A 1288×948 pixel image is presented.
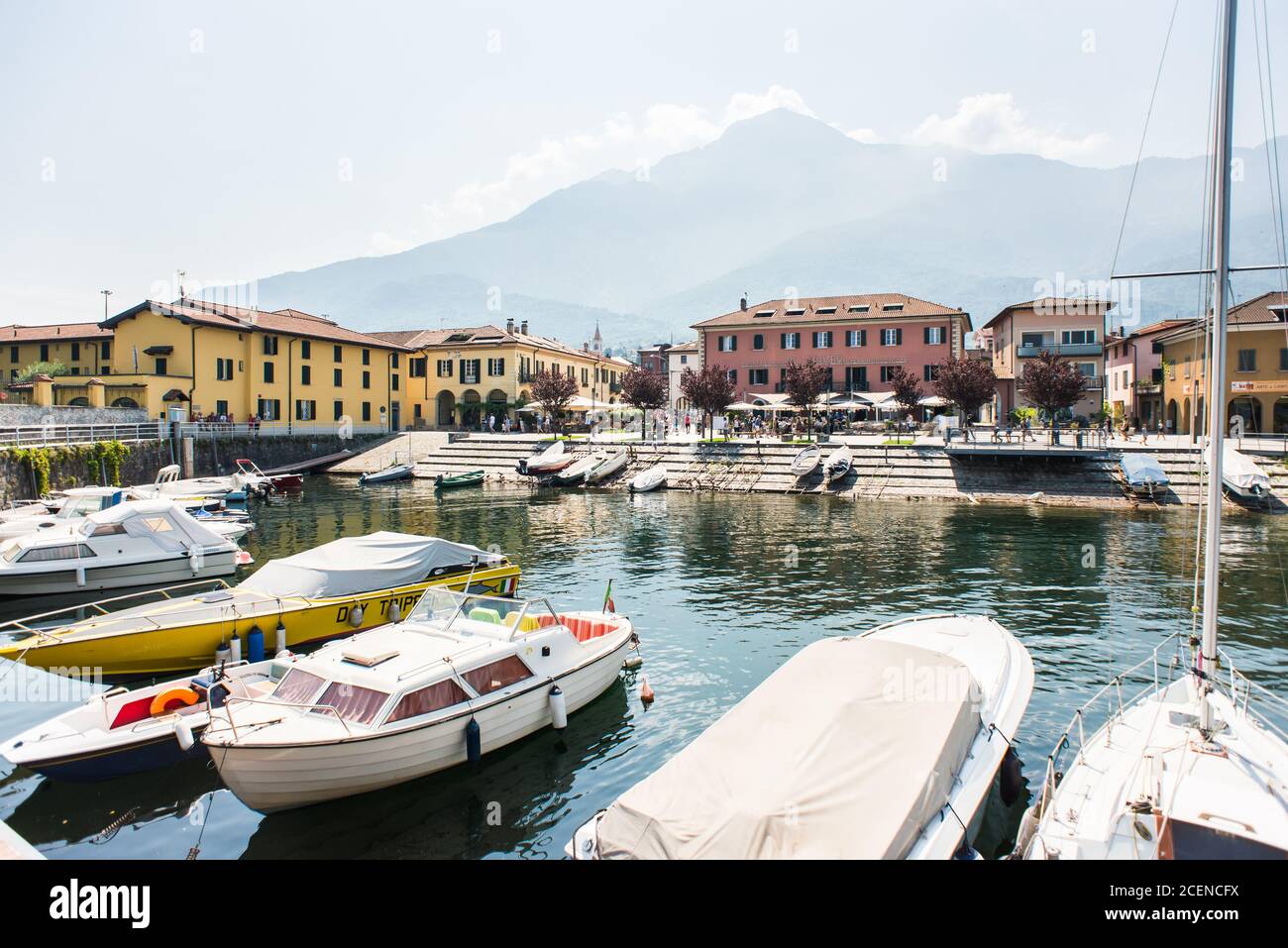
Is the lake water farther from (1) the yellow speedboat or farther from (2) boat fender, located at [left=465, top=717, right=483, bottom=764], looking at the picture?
(1) the yellow speedboat

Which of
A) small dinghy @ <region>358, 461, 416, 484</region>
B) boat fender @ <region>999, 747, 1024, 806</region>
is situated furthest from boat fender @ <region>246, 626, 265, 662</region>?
small dinghy @ <region>358, 461, 416, 484</region>

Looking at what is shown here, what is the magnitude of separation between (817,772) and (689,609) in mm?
14074

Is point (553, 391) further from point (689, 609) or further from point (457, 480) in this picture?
point (689, 609)

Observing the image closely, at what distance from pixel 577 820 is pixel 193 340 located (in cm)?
6162

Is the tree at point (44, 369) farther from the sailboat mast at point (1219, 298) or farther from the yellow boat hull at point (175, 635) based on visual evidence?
the sailboat mast at point (1219, 298)

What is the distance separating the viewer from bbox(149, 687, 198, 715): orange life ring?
1297 centimetres

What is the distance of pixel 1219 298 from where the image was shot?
11.2 metres

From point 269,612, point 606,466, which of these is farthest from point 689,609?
point 606,466

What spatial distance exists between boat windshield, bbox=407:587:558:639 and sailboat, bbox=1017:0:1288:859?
859 cm

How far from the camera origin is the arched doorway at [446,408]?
285ft

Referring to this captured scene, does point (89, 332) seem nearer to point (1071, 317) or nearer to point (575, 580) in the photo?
point (575, 580)

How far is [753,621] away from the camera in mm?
21391

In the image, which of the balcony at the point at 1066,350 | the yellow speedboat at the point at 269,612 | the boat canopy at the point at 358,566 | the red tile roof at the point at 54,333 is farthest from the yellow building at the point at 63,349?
the balcony at the point at 1066,350
